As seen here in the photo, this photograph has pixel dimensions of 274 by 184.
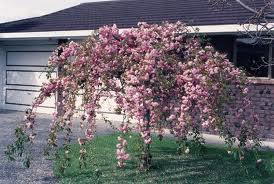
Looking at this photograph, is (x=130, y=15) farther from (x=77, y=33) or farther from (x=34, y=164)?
(x=34, y=164)

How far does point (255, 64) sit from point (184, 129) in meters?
6.84

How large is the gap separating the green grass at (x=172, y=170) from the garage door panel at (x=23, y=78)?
8756mm

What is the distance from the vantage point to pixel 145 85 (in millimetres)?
7156

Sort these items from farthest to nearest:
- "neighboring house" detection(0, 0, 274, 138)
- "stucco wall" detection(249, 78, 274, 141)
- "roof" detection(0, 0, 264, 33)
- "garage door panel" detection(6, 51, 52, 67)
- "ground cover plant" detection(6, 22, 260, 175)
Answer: "garage door panel" detection(6, 51, 52, 67) → "roof" detection(0, 0, 264, 33) → "neighboring house" detection(0, 0, 274, 138) → "stucco wall" detection(249, 78, 274, 141) → "ground cover plant" detection(6, 22, 260, 175)

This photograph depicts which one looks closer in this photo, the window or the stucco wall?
the stucco wall

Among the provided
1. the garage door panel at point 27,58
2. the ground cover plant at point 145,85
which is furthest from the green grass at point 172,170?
the garage door panel at point 27,58

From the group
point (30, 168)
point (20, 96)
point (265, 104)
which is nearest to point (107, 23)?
point (20, 96)

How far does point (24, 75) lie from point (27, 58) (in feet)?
2.30

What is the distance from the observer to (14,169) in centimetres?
873

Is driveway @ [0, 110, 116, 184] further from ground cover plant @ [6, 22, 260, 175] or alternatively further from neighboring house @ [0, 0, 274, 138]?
neighboring house @ [0, 0, 274, 138]

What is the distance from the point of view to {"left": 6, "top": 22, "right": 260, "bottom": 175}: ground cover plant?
690 cm

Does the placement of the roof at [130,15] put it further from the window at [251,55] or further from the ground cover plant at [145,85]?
the ground cover plant at [145,85]

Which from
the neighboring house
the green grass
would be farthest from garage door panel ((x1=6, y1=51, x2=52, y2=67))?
the green grass

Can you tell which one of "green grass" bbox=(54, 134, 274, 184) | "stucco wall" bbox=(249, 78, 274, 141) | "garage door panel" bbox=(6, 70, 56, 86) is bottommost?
"green grass" bbox=(54, 134, 274, 184)
